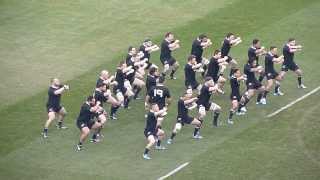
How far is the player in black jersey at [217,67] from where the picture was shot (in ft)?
137

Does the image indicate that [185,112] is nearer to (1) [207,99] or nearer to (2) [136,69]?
(1) [207,99]

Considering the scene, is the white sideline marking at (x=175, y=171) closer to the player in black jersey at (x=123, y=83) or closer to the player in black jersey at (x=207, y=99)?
the player in black jersey at (x=207, y=99)

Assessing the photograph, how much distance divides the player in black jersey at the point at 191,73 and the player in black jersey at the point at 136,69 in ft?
6.65

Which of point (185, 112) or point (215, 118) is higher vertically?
point (185, 112)

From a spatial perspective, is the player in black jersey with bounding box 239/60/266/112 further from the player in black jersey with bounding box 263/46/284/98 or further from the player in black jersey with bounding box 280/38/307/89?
the player in black jersey with bounding box 280/38/307/89

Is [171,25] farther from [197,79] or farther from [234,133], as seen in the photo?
[234,133]

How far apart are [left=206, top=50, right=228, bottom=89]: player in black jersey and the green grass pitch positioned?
829 millimetres

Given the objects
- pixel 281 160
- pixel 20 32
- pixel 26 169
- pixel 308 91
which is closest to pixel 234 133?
pixel 281 160

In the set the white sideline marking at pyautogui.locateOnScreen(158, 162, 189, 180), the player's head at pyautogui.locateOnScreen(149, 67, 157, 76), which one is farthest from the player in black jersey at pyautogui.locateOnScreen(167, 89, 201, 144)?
the player's head at pyautogui.locateOnScreen(149, 67, 157, 76)

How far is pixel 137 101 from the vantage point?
138ft

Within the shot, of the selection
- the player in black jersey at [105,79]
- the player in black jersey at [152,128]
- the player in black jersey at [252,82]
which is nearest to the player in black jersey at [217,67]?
the player in black jersey at [252,82]

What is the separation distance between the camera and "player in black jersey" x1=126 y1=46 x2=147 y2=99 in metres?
41.6

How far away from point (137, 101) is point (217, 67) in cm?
401

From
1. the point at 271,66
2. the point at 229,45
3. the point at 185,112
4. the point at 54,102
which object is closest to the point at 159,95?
the point at 185,112
